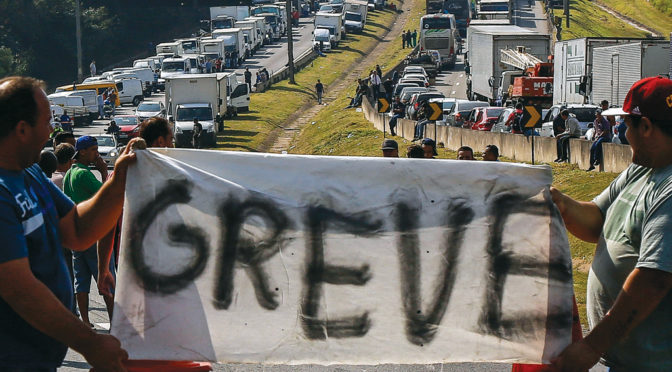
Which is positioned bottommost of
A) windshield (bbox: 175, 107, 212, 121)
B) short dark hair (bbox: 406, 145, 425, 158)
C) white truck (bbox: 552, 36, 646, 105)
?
windshield (bbox: 175, 107, 212, 121)

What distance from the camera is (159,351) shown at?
5062mm

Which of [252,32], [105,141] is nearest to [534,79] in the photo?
[105,141]

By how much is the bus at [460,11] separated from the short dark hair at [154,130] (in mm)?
95256

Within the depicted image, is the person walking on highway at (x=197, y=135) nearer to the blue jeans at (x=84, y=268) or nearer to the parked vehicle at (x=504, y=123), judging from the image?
the parked vehicle at (x=504, y=123)

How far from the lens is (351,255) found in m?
5.27

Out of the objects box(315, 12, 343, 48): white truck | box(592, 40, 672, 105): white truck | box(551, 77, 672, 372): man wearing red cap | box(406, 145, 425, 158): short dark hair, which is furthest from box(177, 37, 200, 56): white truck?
box(551, 77, 672, 372): man wearing red cap

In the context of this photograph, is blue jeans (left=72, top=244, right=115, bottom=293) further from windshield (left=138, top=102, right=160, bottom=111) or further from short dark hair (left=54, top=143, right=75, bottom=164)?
windshield (left=138, top=102, right=160, bottom=111)

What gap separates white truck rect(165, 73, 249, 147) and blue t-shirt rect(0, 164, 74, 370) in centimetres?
4314

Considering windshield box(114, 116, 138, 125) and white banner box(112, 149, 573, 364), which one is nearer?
white banner box(112, 149, 573, 364)

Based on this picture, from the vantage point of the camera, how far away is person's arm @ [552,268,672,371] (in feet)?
14.1

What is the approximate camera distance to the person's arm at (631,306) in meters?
4.30

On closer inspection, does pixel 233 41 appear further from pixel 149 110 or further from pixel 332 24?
pixel 149 110

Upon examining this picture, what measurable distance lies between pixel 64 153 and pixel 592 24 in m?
93.9

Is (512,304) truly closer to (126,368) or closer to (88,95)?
(126,368)
